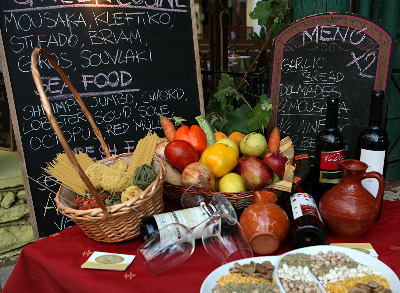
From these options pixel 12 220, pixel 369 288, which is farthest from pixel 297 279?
pixel 12 220

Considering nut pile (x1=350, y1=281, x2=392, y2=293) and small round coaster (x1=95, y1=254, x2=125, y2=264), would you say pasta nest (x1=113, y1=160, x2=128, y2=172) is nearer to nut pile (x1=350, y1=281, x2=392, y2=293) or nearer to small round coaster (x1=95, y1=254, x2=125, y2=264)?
small round coaster (x1=95, y1=254, x2=125, y2=264)

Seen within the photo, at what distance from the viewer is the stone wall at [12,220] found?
2336 millimetres

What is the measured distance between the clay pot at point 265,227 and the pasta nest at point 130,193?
314mm

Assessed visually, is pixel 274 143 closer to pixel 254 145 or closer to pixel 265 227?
pixel 254 145

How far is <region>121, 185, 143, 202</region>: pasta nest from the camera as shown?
0.98 m

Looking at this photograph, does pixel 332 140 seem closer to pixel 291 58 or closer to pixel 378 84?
pixel 378 84

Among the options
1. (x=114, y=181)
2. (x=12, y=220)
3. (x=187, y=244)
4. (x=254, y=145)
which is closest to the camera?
(x=187, y=244)

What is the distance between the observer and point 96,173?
40.7 inches

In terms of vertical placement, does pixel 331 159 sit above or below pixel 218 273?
above

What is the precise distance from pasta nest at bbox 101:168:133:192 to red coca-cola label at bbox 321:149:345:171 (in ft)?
2.02

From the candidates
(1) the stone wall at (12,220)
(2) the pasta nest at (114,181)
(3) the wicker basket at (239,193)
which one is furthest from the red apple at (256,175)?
(1) the stone wall at (12,220)

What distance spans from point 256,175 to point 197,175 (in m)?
0.19

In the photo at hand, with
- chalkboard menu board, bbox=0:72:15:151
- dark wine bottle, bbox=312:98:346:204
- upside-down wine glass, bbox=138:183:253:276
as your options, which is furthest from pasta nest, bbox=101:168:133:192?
chalkboard menu board, bbox=0:72:15:151

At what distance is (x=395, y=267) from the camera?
2.77ft
